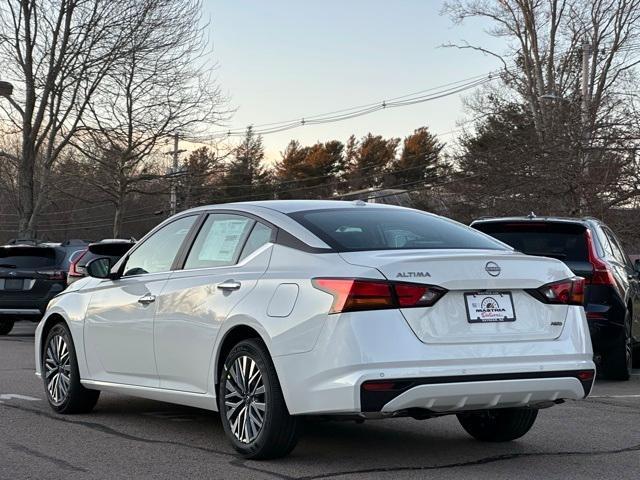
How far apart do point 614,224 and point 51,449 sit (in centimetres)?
1661

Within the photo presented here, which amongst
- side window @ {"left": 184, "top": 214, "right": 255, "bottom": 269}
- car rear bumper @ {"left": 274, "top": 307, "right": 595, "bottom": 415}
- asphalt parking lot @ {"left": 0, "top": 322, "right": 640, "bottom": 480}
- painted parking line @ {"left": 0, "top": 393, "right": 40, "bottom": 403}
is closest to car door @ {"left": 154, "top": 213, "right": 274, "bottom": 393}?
side window @ {"left": 184, "top": 214, "right": 255, "bottom": 269}

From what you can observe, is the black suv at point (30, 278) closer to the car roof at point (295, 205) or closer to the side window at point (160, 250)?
the side window at point (160, 250)

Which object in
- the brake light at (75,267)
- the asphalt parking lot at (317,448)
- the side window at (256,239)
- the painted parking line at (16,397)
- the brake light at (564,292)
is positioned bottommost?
the painted parking line at (16,397)

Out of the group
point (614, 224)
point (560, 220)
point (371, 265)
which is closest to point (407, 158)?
point (614, 224)

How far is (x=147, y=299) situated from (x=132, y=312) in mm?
224

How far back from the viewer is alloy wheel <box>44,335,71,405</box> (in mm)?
8055

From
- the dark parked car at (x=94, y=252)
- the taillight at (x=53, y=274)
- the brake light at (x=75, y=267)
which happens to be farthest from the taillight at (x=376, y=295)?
the taillight at (x=53, y=274)

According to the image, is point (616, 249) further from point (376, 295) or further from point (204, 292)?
point (376, 295)

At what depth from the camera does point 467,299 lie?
5645 mm

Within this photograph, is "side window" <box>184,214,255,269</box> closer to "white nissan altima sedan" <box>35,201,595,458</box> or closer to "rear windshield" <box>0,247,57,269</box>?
"white nissan altima sedan" <box>35,201,595,458</box>

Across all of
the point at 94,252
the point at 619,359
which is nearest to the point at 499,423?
the point at 619,359

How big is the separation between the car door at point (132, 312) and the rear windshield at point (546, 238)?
4352 mm

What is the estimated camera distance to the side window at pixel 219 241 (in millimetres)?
6570

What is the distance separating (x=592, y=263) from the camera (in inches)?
401
